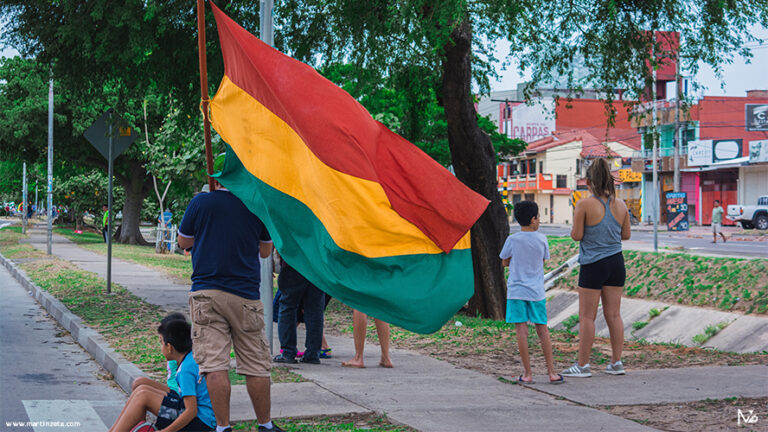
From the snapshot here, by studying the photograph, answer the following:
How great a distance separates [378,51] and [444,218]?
5604 mm

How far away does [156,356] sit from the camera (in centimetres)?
812

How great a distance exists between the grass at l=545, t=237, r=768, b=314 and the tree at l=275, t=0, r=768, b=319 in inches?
133

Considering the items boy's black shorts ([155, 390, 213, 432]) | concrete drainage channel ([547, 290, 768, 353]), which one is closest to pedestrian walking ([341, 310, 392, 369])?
boy's black shorts ([155, 390, 213, 432])

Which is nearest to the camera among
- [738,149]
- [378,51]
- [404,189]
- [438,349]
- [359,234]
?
[359,234]

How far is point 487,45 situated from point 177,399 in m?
8.49

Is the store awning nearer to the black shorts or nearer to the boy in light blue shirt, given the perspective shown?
the black shorts

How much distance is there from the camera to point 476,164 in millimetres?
12641

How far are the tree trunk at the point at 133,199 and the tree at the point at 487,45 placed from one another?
84.9 feet

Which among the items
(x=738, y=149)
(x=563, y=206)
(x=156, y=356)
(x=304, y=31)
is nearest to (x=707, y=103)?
(x=738, y=149)

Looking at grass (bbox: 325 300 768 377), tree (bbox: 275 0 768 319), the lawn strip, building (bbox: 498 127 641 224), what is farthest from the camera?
building (bbox: 498 127 641 224)

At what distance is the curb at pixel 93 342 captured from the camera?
7.47 meters

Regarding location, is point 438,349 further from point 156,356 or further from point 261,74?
point 261,74

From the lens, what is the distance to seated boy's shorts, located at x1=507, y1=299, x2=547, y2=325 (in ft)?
23.6

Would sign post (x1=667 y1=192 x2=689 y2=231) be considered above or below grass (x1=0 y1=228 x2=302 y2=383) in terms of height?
above
